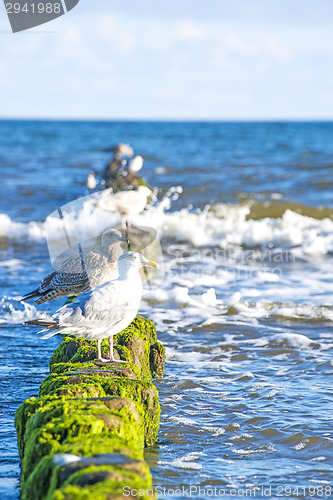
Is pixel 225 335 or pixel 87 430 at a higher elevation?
pixel 87 430

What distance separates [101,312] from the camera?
182 inches

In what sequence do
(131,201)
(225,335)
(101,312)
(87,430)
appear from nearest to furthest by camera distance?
(87,430) → (101,312) → (131,201) → (225,335)

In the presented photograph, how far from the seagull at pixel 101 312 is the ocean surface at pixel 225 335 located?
844 mm

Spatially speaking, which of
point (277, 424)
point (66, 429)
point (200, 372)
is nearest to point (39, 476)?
point (66, 429)

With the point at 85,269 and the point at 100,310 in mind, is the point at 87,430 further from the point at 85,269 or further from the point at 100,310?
the point at 85,269

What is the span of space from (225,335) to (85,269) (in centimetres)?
188

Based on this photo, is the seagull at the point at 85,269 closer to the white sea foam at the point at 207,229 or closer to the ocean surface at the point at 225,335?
the ocean surface at the point at 225,335

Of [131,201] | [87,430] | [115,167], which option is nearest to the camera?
[87,430]

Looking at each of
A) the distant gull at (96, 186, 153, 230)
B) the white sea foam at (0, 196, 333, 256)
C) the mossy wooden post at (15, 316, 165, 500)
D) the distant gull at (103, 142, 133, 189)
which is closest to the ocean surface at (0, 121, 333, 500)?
the white sea foam at (0, 196, 333, 256)

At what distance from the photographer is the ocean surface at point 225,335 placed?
4.26 meters

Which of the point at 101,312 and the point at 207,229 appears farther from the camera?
the point at 207,229

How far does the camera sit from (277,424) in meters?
4.86

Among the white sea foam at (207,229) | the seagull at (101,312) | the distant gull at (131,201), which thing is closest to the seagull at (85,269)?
the distant gull at (131,201)

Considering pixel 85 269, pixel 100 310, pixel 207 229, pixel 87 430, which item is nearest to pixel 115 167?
pixel 207 229
